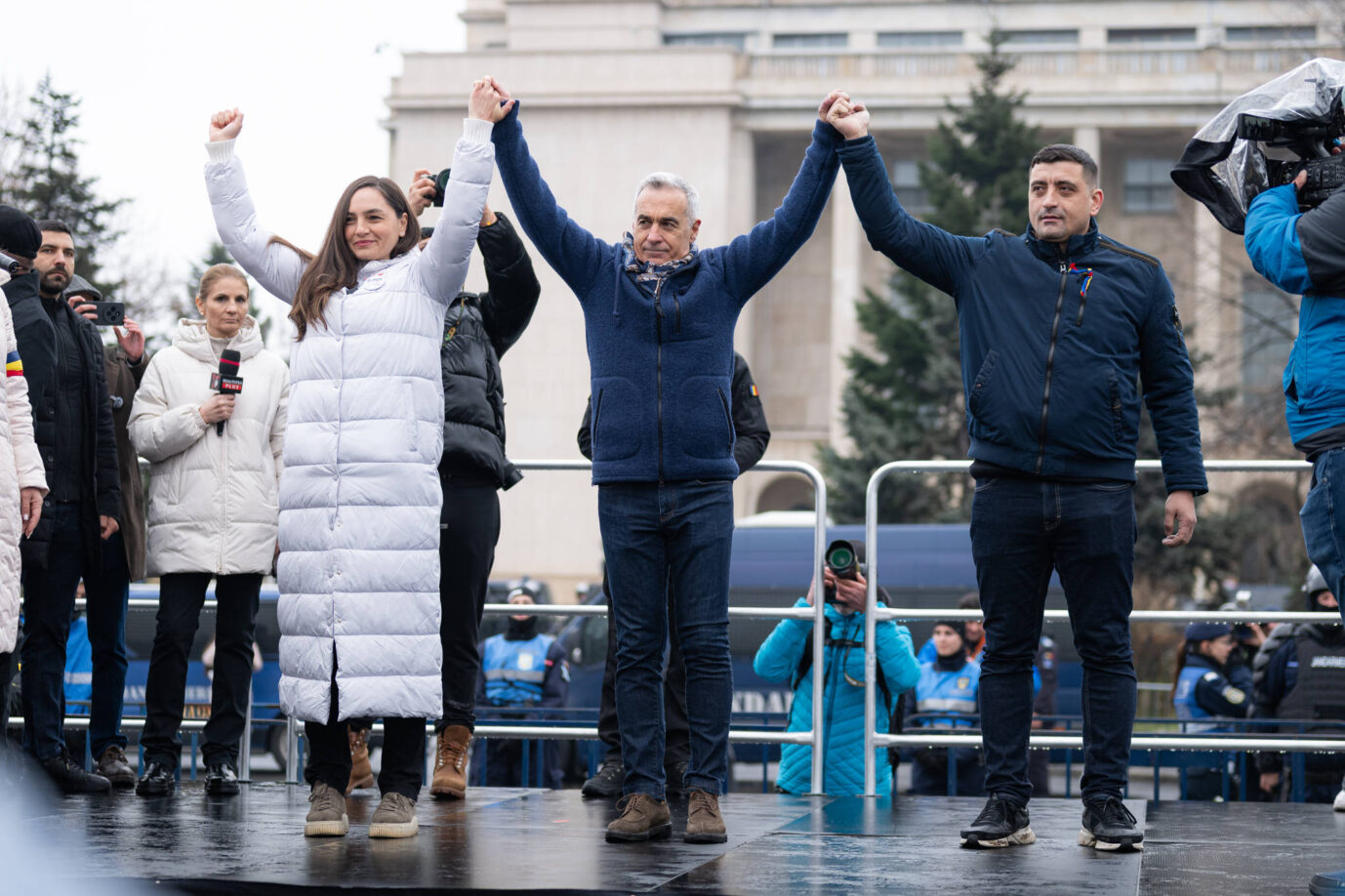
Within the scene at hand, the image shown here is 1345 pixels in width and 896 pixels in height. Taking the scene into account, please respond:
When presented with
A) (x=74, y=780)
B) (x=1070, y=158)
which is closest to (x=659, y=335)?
(x=1070, y=158)

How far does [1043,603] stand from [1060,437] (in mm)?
550

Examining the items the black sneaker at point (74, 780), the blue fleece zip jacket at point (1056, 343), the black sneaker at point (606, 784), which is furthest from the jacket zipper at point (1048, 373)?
the black sneaker at point (74, 780)

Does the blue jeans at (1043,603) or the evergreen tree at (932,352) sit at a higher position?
the evergreen tree at (932,352)

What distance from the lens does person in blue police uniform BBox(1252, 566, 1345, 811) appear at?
9.28 meters

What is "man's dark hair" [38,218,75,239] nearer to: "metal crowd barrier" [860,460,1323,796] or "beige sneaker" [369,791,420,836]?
"beige sneaker" [369,791,420,836]

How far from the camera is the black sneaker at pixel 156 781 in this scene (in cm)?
625

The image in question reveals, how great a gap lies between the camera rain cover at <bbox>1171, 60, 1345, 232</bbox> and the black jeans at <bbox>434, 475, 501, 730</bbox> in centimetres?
282

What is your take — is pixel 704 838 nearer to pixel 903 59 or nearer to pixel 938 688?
pixel 938 688

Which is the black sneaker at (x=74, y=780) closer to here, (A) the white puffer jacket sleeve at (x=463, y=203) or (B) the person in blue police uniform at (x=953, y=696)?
(A) the white puffer jacket sleeve at (x=463, y=203)

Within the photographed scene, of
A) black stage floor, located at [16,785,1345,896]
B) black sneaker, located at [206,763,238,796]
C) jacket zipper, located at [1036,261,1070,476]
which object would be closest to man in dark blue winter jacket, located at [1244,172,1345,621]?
jacket zipper, located at [1036,261,1070,476]

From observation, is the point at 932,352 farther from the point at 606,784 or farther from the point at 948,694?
the point at 606,784

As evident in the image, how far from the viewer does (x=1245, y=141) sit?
489 centimetres

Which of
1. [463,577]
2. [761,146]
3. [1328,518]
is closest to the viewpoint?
[1328,518]

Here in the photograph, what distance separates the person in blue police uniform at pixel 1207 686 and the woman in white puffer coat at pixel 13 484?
27.2ft
